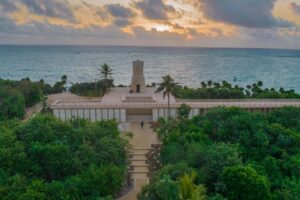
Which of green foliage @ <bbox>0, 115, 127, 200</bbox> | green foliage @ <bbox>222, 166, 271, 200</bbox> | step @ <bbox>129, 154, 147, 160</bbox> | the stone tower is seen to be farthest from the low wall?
green foliage @ <bbox>222, 166, 271, 200</bbox>

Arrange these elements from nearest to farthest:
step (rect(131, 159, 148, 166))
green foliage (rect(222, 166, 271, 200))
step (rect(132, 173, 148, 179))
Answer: green foliage (rect(222, 166, 271, 200)) → step (rect(132, 173, 148, 179)) → step (rect(131, 159, 148, 166))

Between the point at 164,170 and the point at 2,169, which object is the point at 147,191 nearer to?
the point at 164,170

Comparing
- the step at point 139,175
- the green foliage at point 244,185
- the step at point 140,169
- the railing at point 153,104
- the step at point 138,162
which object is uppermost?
the railing at point 153,104

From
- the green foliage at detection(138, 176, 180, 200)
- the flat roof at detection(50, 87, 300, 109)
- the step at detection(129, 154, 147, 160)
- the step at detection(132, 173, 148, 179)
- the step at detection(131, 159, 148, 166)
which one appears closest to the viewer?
the green foliage at detection(138, 176, 180, 200)

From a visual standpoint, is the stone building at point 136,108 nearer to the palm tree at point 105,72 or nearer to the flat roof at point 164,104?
the flat roof at point 164,104

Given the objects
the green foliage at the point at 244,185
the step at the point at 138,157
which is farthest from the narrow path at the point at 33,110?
the green foliage at the point at 244,185

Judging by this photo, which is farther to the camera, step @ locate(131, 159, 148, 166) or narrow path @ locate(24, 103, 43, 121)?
narrow path @ locate(24, 103, 43, 121)

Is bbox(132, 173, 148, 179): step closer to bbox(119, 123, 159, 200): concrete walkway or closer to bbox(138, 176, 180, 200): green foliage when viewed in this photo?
bbox(119, 123, 159, 200): concrete walkway

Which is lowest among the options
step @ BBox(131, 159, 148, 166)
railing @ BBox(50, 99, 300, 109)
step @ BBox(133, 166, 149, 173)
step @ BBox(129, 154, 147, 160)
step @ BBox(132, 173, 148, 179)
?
step @ BBox(132, 173, 148, 179)
